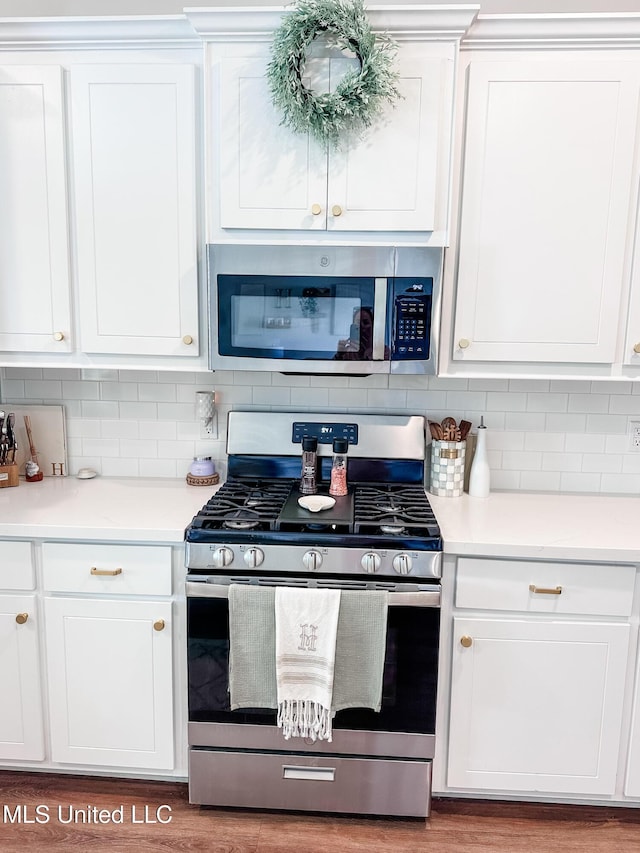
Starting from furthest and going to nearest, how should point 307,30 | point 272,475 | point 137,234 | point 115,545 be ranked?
point 272,475 → point 137,234 → point 115,545 → point 307,30

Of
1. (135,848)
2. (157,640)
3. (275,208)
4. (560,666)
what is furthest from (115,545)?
(560,666)

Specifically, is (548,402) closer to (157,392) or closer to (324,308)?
(324,308)

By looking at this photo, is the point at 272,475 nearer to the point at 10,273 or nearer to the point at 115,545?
the point at 115,545

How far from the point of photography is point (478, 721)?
2.07 meters

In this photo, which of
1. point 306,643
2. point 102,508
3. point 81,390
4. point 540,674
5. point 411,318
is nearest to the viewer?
point 306,643

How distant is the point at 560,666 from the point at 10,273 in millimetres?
2220

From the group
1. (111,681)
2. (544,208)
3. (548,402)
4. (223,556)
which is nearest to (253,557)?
(223,556)

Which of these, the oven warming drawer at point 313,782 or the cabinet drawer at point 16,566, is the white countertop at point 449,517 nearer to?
the cabinet drawer at point 16,566

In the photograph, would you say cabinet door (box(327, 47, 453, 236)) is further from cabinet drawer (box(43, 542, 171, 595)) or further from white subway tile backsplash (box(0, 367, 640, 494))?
cabinet drawer (box(43, 542, 171, 595))

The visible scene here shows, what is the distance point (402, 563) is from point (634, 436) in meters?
1.20

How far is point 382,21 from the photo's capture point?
196 centimetres

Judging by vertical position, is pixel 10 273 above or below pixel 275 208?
below

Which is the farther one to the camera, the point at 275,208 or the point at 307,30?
the point at 275,208

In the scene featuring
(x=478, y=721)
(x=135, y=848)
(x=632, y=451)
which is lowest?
(x=135, y=848)
